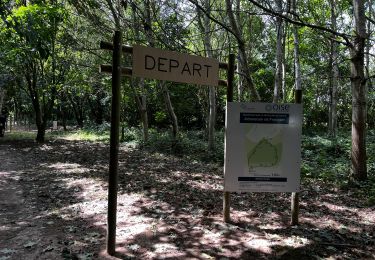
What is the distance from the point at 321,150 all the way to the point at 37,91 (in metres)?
13.3

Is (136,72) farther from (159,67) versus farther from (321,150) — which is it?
(321,150)

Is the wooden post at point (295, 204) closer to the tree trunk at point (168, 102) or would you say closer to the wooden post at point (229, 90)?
the wooden post at point (229, 90)

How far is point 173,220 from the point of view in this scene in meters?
5.29

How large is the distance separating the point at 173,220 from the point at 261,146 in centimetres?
172

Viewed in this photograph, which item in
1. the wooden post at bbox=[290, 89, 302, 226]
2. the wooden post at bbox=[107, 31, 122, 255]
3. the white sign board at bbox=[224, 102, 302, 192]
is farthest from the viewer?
the wooden post at bbox=[290, 89, 302, 226]

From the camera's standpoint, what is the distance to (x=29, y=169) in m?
10.2

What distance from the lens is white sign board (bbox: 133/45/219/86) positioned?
4.10 m

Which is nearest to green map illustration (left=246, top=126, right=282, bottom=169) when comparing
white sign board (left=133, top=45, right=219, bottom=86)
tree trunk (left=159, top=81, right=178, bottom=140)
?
white sign board (left=133, top=45, right=219, bottom=86)

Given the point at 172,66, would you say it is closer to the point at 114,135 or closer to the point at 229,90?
the point at 229,90

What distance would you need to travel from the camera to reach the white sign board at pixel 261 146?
4.71m

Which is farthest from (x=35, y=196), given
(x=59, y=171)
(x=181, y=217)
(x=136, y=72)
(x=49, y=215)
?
(x=136, y=72)

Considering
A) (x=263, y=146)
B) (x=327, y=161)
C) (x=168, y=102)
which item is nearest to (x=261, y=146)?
(x=263, y=146)

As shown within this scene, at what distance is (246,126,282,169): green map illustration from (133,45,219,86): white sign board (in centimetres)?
87

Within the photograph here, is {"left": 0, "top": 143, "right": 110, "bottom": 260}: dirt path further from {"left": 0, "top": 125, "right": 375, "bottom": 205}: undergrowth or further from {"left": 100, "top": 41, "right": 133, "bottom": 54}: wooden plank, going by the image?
{"left": 0, "top": 125, "right": 375, "bottom": 205}: undergrowth
